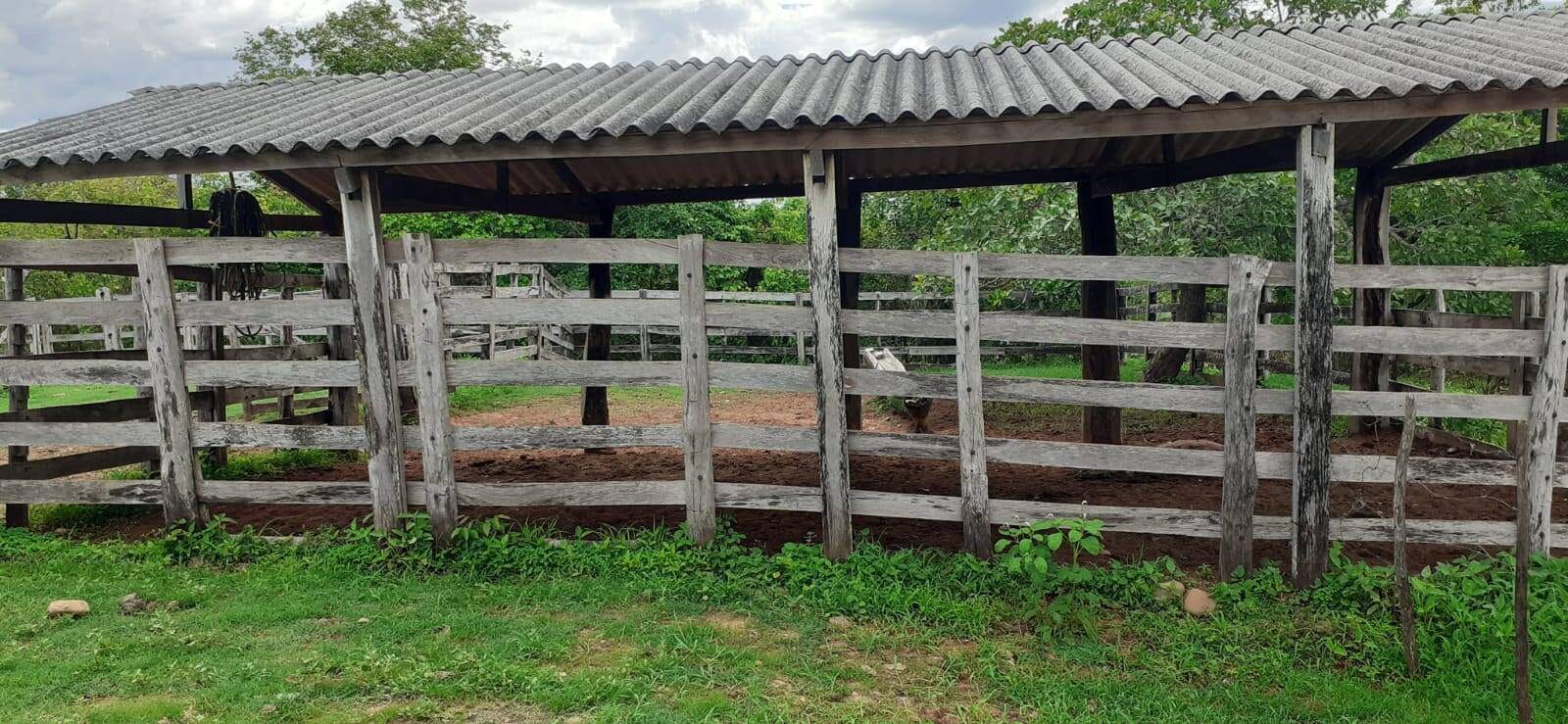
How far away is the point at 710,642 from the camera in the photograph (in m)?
4.41

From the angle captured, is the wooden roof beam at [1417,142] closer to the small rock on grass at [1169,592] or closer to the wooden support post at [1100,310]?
the wooden support post at [1100,310]

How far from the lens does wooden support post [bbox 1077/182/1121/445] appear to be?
7199mm

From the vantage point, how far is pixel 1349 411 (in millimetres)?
4934

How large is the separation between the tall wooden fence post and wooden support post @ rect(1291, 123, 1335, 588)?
496cm

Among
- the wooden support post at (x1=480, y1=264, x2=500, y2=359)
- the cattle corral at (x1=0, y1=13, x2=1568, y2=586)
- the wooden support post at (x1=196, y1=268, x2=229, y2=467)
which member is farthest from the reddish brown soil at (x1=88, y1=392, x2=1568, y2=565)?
the wooden support post at (x1=480, y1=264, x2=500, y2=359)

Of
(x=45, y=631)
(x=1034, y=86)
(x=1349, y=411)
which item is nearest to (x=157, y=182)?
(x=45, y=631)

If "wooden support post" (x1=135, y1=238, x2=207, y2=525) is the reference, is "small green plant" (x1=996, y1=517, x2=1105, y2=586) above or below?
below

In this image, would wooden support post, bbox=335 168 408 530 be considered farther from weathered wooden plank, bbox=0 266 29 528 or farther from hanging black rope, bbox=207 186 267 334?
weathered wooden plank, bbox=0 266 29 528

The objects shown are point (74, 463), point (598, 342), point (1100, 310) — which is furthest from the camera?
point (598, 342)

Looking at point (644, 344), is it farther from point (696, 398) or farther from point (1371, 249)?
point (1371, 249)

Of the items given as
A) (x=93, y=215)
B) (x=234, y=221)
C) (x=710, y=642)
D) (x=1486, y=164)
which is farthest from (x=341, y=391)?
(x=1486, y=164)

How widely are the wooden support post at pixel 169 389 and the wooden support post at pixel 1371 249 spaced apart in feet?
30.4

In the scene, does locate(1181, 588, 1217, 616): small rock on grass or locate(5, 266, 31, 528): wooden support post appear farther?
locate(5, 266, 31, 528): wooden support post

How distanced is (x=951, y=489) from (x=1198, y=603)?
2703mm
